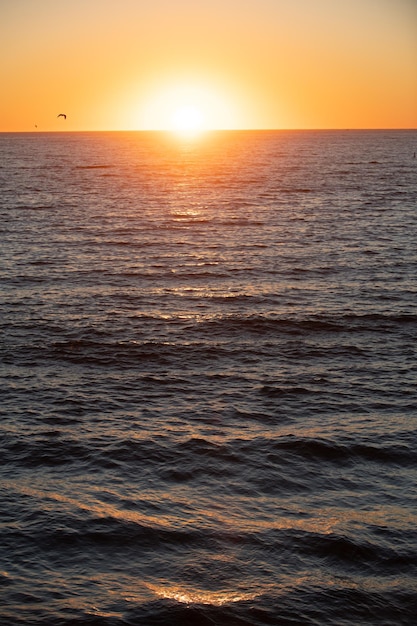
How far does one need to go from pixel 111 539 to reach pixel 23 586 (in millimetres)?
2589

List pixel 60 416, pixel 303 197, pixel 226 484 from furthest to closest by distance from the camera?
pixel 303 197 → pixel 60 416 → pixel 226 484

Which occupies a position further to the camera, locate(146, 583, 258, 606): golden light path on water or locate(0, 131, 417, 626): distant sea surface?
locate(0, 131, 417, 626): distant sea surface

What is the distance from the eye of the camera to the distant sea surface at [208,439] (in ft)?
52.4

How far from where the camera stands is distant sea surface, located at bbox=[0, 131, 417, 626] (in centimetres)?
1596

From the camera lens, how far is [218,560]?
663 inches

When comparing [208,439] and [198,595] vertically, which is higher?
[208,439]

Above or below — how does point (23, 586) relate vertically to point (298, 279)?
below

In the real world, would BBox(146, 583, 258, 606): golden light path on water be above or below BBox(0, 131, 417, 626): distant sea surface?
below

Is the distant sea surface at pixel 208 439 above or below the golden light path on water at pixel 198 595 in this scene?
above

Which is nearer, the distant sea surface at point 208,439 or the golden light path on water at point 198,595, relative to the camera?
the golden light path on water at point 198,595

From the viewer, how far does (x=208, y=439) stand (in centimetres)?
2297

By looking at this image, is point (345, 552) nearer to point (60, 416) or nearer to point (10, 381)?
point (60, 416)

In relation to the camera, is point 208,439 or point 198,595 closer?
point 198,595

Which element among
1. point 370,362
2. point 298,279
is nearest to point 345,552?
point 370,362
